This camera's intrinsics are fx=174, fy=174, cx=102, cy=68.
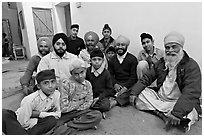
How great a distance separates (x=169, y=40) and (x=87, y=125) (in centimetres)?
101

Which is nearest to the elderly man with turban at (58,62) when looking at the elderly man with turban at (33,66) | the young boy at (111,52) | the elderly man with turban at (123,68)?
the elderly man with turban at (33,66)

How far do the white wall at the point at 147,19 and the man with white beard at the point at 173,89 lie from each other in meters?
0.52

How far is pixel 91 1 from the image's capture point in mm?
3135

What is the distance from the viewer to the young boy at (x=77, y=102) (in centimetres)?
143

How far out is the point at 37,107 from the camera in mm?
1318

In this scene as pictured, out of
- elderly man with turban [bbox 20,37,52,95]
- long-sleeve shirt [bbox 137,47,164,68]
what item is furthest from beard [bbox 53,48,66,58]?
long-sleeve shirt [bbox 137,47,164,68]

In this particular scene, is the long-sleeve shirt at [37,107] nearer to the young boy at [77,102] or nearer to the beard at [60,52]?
the young boy at [77,102]

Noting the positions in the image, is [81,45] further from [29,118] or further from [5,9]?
[5,9]

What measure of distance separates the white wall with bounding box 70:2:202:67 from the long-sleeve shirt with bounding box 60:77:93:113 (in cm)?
127

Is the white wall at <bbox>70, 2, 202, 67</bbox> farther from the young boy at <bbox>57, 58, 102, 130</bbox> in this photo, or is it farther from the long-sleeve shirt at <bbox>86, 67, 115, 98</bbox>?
the young boy at <bbox>57, 58, 102, 130</bbox>

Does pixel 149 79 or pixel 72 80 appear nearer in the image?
pixel 72 80

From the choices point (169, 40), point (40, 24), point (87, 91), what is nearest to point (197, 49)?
point (169, 40)


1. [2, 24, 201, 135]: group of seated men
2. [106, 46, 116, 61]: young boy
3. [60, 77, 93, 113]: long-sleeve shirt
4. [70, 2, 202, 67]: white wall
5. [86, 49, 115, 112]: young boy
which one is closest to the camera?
[2, 24, 201, 135]: group of seated men

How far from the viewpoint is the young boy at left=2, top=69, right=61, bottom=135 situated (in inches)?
45.8
